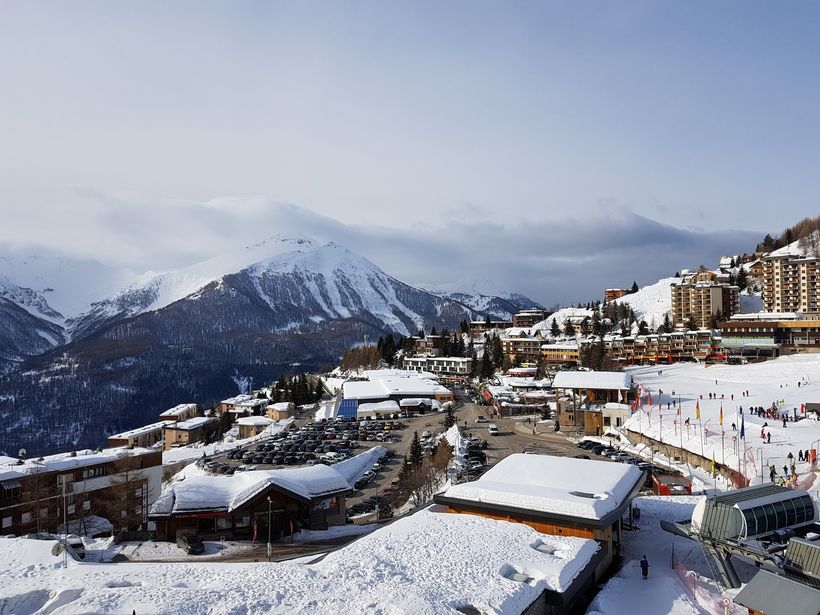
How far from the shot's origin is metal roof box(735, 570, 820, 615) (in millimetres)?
14289

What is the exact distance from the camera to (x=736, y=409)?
178ft

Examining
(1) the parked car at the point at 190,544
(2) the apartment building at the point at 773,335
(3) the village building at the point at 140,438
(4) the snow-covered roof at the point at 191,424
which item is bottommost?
(3) the village building at the point at 140,438

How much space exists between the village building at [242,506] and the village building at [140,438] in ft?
237

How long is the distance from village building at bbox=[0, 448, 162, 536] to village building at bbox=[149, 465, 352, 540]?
797 centimetres

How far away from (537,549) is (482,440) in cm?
3847

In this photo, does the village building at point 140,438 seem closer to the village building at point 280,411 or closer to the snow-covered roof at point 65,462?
the village building at point 280,411

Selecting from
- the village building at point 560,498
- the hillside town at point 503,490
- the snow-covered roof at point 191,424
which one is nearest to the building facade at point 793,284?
the hillside town at point 503,490

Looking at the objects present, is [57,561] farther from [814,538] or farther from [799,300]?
[799,300]

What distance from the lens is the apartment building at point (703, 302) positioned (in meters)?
119

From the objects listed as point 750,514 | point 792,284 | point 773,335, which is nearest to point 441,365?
point 773,335

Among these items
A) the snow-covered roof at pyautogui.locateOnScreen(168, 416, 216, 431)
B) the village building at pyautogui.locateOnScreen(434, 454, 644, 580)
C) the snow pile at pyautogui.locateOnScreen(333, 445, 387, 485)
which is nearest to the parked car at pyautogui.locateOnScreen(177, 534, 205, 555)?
the village building at pyautogui.locateOnScreen(434, 454, 644, 580)

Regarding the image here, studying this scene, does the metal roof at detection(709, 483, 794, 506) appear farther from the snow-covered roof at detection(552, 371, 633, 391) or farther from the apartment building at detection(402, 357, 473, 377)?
the apartment building at detection(402, 357, 473, 377)

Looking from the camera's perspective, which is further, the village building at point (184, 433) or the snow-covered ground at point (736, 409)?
the village building at point (184, 433)

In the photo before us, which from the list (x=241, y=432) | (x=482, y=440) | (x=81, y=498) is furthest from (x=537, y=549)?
(x=241, y=432)
